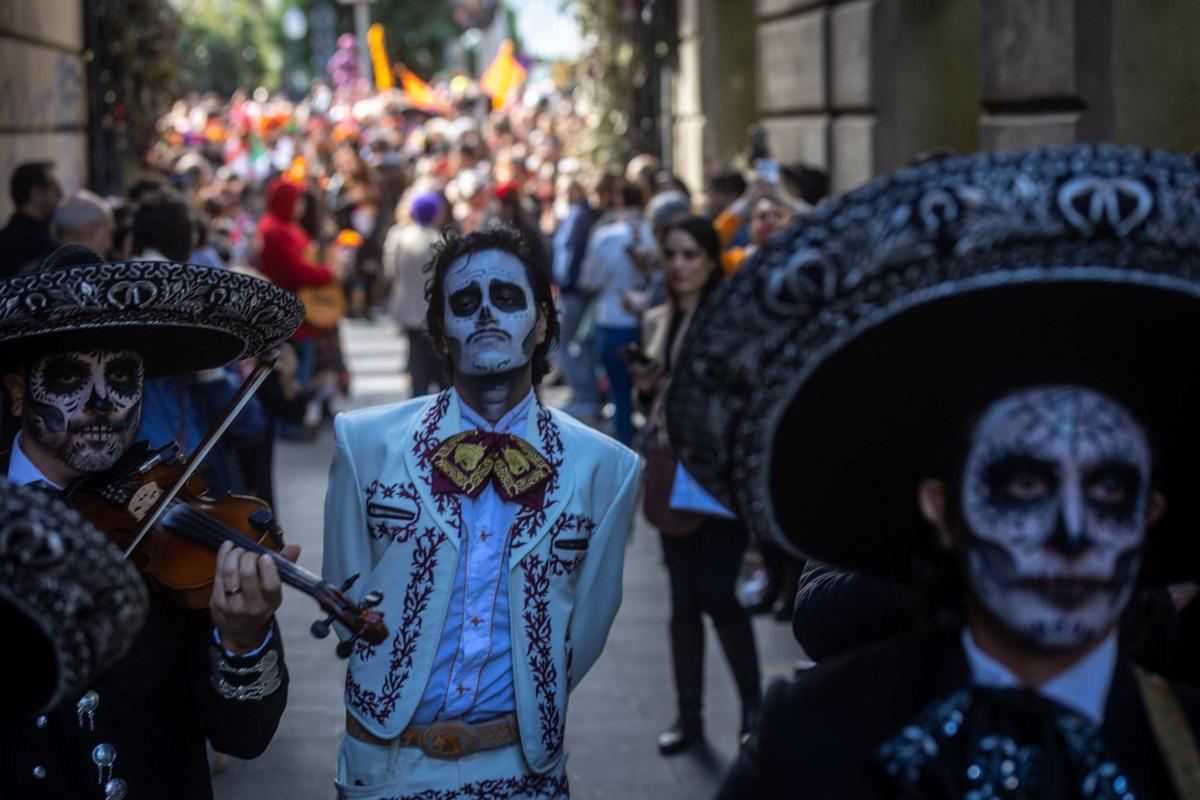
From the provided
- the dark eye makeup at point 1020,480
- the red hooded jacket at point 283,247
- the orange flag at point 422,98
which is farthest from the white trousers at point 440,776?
the orange flag at point 422,98

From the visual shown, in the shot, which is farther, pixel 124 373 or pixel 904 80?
pixel 904 80

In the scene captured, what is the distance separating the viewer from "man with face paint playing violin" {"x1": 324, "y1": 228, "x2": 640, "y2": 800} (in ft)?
13.1

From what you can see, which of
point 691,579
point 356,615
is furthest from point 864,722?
point 691,579

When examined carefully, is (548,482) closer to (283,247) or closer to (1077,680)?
(1077,680)

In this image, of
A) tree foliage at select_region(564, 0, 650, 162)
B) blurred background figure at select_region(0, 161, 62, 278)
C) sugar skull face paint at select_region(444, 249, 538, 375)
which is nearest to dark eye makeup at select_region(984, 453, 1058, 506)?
sugar skull face paint at select_region(444, 249, 538, 375)

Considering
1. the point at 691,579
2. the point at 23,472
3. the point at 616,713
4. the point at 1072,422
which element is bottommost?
the point at 616,713

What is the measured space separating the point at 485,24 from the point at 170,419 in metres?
28.0

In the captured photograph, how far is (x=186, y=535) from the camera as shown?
3.42 meters

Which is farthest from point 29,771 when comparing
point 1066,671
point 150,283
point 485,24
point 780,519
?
point 485,24

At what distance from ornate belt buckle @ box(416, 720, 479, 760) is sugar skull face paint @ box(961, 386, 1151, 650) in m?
1.86

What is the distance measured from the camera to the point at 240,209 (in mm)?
18812

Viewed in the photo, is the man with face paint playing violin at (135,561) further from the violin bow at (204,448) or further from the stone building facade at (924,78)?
the stone building facade at (924,78)

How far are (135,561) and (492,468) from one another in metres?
0.96

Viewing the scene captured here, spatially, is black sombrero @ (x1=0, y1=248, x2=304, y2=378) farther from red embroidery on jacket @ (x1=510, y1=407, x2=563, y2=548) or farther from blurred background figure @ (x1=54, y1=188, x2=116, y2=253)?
blurred background figure @ (x1=54, y1=188, x2=116, y2=253)
